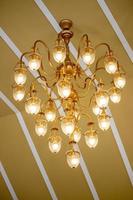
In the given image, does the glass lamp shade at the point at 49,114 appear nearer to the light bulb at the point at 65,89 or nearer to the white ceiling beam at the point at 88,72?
the light bulb at the point at 65,89

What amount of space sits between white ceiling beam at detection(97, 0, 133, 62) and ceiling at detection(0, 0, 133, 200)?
46 millimetres

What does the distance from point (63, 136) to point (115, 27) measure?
2435 mm

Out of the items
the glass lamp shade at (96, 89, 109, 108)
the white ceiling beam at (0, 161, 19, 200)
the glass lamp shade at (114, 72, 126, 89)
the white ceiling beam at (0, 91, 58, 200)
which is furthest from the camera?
the white ceiling beam at (0, 161, 19, 200)

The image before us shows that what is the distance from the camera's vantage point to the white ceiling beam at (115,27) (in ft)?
18.0

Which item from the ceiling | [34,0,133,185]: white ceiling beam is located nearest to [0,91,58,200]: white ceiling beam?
the ceiling

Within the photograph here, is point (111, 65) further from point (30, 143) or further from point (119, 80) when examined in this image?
point (30, 143)

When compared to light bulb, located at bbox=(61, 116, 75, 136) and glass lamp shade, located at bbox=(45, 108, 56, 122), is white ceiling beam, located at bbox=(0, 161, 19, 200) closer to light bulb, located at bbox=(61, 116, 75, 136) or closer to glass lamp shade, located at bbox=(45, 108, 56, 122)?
glass lamp shade, located at bbox=(45, 108, 56, 122)

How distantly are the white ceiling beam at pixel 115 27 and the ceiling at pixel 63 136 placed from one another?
0.15 ft

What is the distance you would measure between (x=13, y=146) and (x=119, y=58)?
112 inches

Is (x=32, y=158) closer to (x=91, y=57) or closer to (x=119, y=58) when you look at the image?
(x=119, y=58)

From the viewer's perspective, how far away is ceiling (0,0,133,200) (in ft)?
18.3

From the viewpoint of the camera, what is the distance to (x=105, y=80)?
6.58 m

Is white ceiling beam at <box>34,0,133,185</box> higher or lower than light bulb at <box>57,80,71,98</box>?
higher

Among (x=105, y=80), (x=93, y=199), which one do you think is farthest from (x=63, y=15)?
(x=93, y=199)
